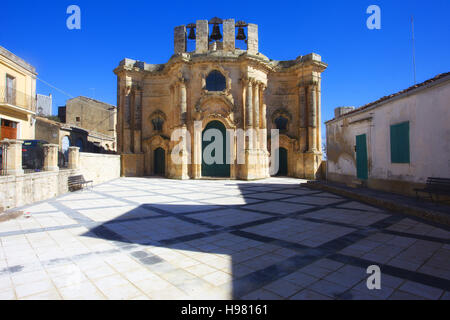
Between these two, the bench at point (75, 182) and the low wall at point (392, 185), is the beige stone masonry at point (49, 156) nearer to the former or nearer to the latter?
the bench at point (75, 182)

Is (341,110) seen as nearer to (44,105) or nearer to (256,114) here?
(256,114)

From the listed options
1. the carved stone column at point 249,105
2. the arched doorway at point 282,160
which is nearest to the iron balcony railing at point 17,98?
the carved stone column at point 249,105

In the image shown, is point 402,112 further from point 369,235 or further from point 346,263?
point 346,263

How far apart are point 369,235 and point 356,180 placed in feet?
24.9

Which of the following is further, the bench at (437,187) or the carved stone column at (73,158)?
the carved stone column at (73,158)

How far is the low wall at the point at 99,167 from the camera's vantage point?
14518 millimetres

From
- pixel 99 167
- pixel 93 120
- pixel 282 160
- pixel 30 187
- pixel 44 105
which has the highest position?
pixel 44 105

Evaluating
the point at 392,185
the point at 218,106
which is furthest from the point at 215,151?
the point at 392,185

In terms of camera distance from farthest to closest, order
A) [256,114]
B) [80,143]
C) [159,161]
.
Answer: [80,143]
[159,161]
[256,114]

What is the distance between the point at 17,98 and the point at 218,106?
13.6 meters

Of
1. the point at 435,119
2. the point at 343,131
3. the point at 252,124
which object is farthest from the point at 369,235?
the point at 252,124

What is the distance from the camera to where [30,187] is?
928cm

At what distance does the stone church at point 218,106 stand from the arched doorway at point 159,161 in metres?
0.09

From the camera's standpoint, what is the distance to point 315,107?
837 inches
